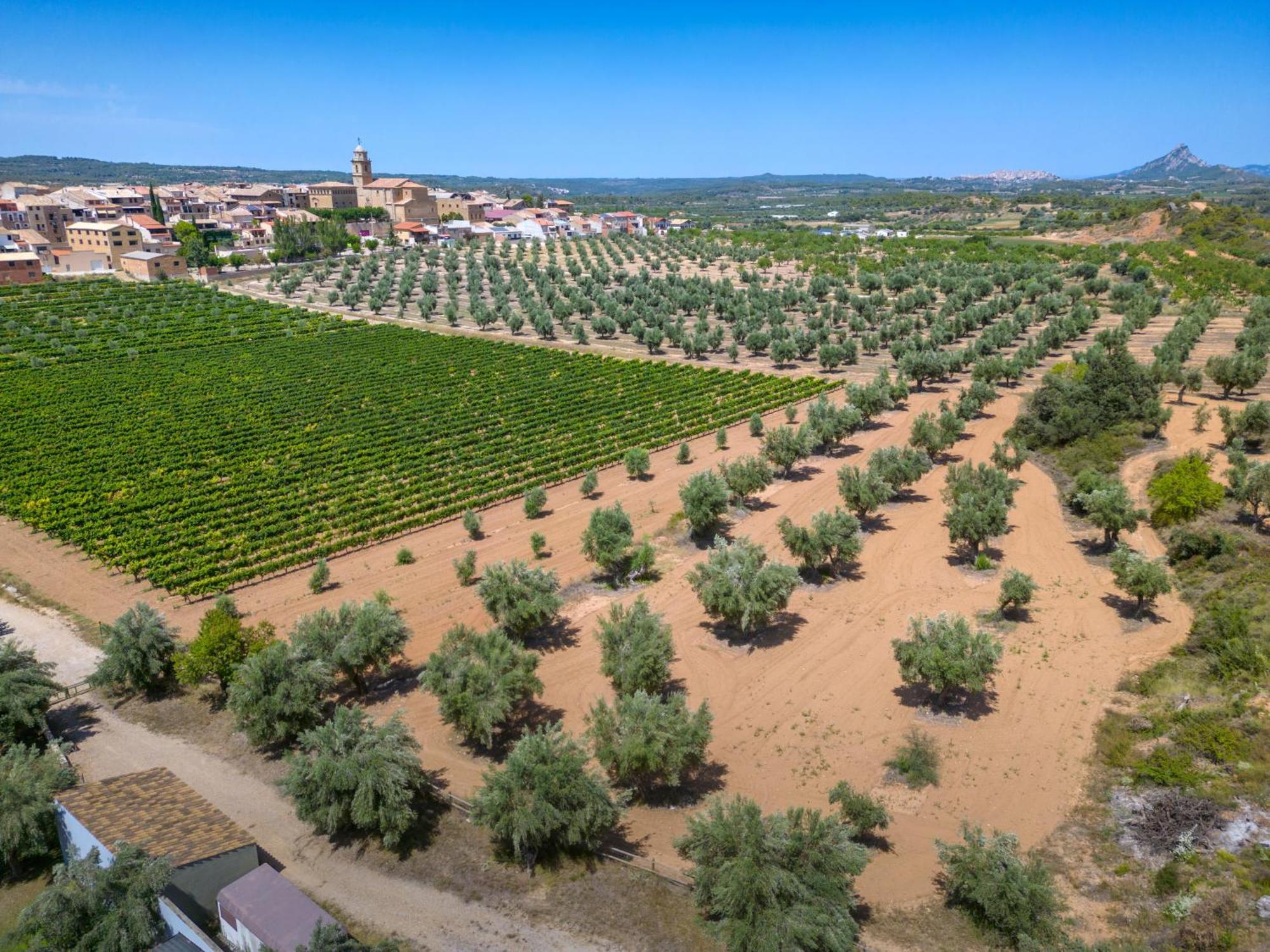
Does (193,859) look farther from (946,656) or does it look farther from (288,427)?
(288,427)

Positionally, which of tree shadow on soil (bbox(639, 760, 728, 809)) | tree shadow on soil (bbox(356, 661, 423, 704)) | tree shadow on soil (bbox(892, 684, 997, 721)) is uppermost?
tree shadow on soil (bbox(356, 661, 423, 704))

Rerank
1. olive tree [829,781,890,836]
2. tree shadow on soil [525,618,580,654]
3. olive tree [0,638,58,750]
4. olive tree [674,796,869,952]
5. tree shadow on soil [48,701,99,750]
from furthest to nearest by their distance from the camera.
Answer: tree shadow on soil [525,618,580,654] → tree shadow on soil [48,701,99,750] → olive tree [0,638,58,750] → olive tree [829,781,890,836] → olive tree [674,796,869,952]

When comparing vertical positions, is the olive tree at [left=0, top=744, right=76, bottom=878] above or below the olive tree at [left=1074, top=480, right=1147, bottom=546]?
below

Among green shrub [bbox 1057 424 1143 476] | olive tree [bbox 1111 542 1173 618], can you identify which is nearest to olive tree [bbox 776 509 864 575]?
olive tree [bbox 1111 542 1173 618]

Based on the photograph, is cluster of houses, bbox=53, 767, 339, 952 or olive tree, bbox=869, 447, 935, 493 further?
olive tree, bbox=869, 447, 935, 493

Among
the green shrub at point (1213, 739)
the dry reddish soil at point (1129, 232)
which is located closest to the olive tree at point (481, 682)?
the green shrub at point (1213, 739)

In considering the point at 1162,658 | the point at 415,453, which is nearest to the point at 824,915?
the point at 1162,658

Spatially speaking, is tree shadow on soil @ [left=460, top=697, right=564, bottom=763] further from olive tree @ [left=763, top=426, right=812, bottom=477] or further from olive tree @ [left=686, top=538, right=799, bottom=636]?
olive tree @ [left=763, top=426, right=812, bottom=477]
